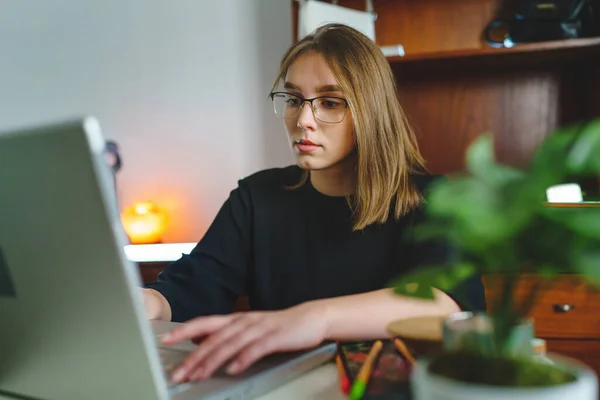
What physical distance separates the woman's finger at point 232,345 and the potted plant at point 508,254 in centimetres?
30

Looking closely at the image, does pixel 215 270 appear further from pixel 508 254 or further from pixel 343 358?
pixel 508 254

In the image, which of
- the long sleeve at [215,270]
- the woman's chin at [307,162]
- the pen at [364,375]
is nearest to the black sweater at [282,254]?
the long sleeve at [215,270]

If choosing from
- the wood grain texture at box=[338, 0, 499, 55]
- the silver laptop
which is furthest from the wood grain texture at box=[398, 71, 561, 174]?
the silver laptop

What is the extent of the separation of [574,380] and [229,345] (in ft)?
1.23

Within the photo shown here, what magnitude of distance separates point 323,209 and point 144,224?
3.88ft

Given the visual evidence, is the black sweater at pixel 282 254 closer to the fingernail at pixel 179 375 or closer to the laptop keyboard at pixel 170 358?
the laptop keyboard at pixel 170 358

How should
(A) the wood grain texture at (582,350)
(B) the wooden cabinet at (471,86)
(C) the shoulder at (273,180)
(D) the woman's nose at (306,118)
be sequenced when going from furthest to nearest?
1. (B) the wooden cabinet at (471,86)
2. (A) the wood grain texture at (582,350)
3. (C) the shoulder at (273,180)
4. (D) the woman's nose at (306,118)

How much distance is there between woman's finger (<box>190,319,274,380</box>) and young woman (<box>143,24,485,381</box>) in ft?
1.44

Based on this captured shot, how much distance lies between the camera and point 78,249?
452mm

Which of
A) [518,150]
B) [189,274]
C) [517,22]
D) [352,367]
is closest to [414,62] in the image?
[517,22]

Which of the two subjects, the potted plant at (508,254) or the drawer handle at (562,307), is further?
the drawer handle at (562,307)

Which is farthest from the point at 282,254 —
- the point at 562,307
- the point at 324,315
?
the point at 562,307

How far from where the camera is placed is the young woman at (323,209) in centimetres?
120

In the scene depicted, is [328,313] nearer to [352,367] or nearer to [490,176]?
[352,367]
